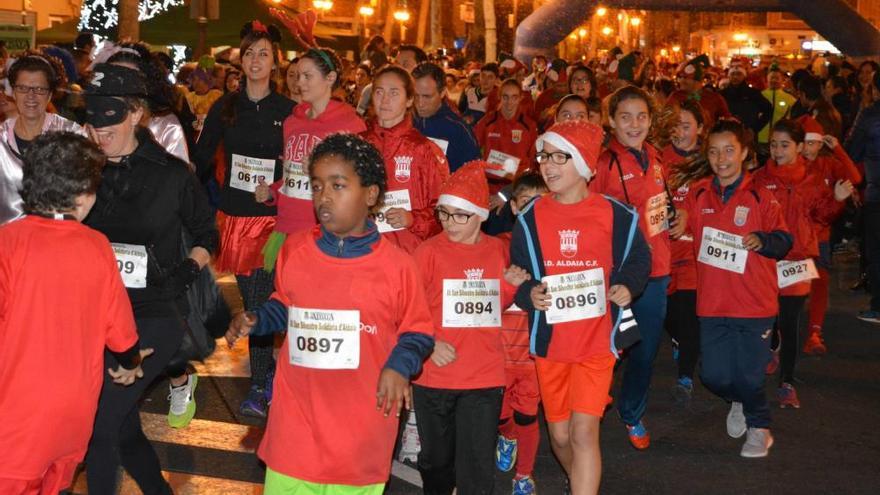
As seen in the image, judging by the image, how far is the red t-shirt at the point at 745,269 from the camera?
24.6 feet

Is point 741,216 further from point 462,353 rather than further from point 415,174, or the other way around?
point 462,353

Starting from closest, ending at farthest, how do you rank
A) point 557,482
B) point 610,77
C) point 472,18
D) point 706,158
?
point 557,482, point 706,158, point 610,77, point 472,18

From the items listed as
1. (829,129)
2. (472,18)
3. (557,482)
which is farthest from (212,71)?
(472,18)

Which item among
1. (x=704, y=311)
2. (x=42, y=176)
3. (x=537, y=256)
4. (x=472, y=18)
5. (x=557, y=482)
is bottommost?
(x=557, y=482)

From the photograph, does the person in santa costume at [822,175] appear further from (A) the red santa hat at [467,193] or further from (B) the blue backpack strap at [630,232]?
(A) the red santa hat at [467,193]

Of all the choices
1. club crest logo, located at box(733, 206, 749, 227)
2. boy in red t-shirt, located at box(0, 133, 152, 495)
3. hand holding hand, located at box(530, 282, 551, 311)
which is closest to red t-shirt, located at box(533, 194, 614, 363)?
hand holding hand, located at box(530, 282, 551, 311)

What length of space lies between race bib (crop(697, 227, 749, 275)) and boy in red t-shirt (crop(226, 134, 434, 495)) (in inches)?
129

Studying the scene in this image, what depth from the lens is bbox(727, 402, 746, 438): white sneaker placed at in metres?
8.03

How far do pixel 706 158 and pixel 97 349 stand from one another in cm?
467

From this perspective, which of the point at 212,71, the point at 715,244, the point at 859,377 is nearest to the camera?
the point at 715,244

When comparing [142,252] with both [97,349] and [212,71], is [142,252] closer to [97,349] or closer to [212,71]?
[97,349]

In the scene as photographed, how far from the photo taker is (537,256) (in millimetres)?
5957

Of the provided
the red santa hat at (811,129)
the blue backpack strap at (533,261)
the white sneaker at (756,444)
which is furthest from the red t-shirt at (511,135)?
the blue backpack strap at (533,261)

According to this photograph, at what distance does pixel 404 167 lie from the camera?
753 cm
